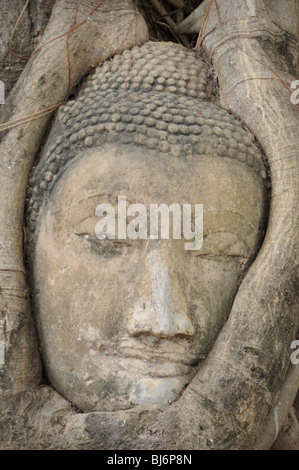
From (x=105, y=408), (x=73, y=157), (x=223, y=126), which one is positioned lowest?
(x=105, y=408)

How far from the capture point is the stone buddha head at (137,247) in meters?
2.09

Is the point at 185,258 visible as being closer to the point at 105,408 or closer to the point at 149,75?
the point at 105,408

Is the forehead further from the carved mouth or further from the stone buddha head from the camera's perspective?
the carved mouth

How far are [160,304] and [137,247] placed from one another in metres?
0.24

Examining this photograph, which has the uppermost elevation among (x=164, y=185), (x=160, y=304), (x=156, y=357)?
(x=164, y=185)

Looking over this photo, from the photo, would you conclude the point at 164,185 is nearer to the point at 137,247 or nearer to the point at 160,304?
the point at 137,247

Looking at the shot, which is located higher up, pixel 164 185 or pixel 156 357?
pixel 164 185

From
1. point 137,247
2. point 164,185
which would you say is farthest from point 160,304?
point 164,185

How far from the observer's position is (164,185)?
2.17m

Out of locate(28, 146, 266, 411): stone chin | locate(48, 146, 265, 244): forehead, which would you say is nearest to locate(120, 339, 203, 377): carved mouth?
locate(28, 146, 266, 411): stone chin

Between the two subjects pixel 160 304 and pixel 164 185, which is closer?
pixel 160 304

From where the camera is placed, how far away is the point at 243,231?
7.36ft
